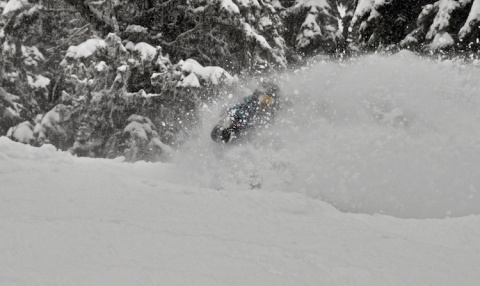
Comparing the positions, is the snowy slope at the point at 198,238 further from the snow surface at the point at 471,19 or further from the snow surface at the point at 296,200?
the snow surface at the point at 471,19

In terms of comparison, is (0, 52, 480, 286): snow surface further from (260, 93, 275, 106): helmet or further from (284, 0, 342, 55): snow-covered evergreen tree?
(284, 0, 342, 55): snow-covered evergreen tree

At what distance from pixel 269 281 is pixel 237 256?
40 cm

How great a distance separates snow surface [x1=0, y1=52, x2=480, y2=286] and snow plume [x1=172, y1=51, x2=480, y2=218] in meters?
0.02

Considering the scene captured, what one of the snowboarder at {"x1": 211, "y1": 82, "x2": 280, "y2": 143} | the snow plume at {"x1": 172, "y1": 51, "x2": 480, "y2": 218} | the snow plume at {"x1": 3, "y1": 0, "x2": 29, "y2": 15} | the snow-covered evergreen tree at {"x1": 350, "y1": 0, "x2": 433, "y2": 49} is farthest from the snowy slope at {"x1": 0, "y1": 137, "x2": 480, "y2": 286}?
the snow-covered evergreen tree at {"x1": 350, "y1": 0, "x2": 433, "y2": 49}

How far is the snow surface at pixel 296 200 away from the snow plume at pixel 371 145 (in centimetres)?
2

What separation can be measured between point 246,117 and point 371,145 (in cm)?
182

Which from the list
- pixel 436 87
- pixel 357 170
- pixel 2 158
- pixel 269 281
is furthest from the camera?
pixel 436 87

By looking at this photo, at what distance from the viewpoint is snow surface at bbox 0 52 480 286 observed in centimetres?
346

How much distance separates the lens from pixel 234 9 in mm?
11625

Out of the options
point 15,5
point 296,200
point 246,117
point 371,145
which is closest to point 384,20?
point 246,117

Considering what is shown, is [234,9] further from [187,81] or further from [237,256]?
[237,256]

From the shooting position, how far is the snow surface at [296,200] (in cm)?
346

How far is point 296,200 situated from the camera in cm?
504

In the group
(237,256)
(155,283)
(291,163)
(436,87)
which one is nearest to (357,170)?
(291,163)
